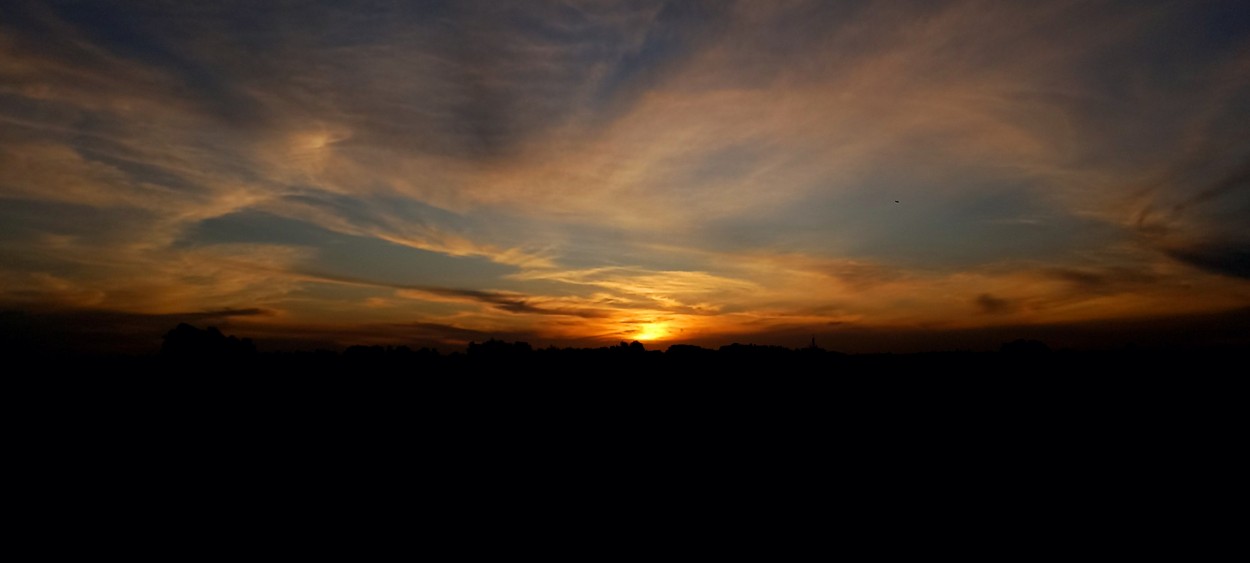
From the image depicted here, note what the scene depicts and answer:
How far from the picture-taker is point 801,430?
2088 cm

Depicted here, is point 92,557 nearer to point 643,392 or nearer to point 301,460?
point 301,460

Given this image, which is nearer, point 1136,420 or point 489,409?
point 1136,420

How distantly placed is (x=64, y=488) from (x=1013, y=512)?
991 inches

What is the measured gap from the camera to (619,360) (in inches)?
1097

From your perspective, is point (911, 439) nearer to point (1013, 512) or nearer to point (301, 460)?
point (1013, 512)

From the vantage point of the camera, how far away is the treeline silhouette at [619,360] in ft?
84.5

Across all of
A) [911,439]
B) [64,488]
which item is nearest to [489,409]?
[64,488]

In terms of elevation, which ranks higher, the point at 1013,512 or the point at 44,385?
the point at 44,385

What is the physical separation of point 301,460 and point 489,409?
6205mm

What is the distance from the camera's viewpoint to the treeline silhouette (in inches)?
1014

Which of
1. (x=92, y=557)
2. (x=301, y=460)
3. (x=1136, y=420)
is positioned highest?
(x=1136, y=420)

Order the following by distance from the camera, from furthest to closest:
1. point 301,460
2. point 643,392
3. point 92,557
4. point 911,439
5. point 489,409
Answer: point 643,392 < point 489,409 < point 911,439 < point 301,460 < point 92,557

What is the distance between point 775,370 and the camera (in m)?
26.0

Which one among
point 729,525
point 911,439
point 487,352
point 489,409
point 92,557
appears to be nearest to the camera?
point 92,557
